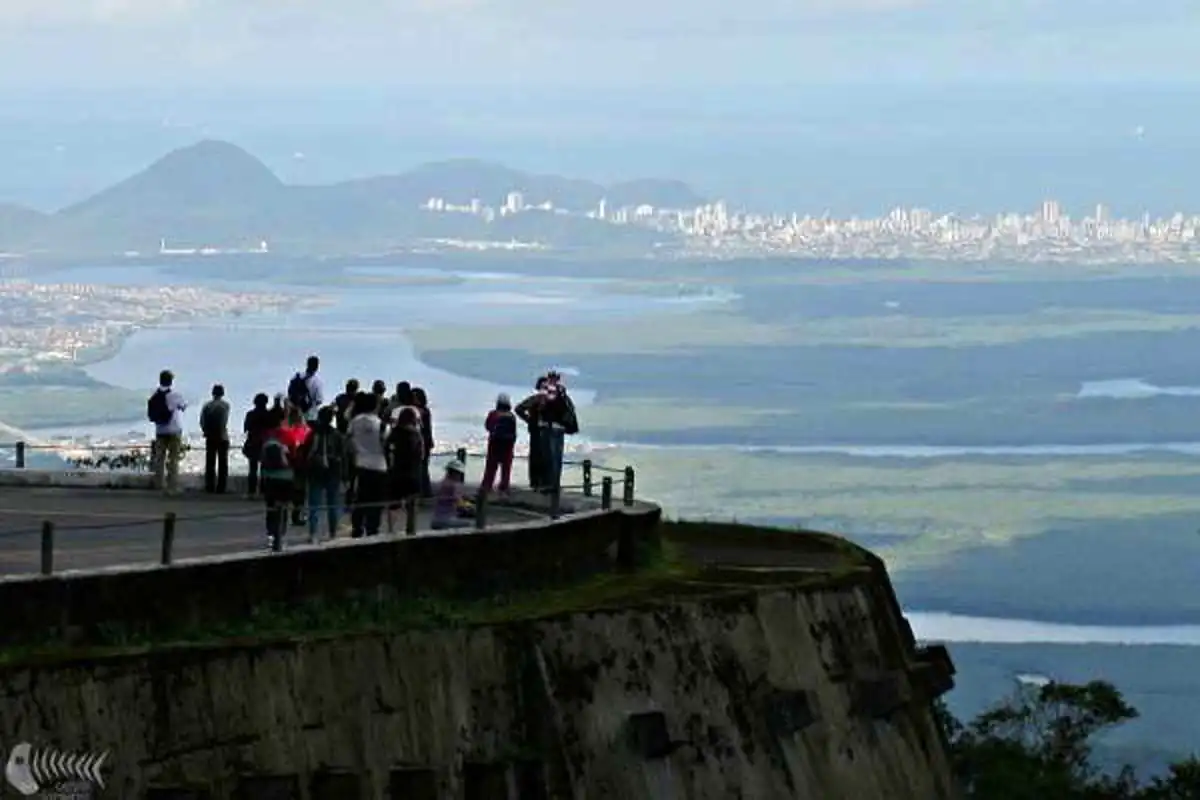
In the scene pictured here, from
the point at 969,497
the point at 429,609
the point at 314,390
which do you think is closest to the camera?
the point at 429,609

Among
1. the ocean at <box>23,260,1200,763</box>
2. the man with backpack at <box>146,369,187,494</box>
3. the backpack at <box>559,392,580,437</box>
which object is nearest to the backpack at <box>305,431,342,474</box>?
the backpack at <box>559,392,580,437</box>

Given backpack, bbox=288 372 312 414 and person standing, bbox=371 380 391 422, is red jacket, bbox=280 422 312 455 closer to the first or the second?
person standing, bbox=371 380 391 422

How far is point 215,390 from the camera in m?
27.3

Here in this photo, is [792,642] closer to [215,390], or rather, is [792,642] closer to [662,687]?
[662,687]

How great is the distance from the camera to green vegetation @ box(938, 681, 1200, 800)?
4231cm

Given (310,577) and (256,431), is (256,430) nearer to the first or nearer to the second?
(256,431)

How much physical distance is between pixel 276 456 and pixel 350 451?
0.55 metres

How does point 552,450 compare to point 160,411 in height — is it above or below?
below

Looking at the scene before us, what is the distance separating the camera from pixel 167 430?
90.3 feet

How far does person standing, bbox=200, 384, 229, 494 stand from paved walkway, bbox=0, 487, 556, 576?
0.63 feet

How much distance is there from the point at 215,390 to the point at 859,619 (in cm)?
627

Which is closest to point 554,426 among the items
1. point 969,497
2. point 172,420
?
point 172,420

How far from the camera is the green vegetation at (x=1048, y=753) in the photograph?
42.3 meters

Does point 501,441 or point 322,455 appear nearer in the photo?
point 322,455
